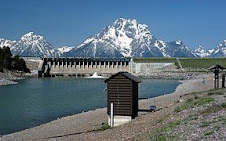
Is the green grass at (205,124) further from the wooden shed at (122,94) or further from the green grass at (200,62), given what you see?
the green grass at (200,62)

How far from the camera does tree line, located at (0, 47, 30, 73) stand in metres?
118

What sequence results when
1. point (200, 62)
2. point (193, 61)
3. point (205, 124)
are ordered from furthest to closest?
1. point (193, 61)
2. point (200, 62)
3. point (205, 124)

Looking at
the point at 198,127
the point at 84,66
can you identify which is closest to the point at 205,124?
the point at 198,127

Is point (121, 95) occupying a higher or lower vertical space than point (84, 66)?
higher

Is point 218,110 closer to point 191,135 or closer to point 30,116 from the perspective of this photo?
point 191,135

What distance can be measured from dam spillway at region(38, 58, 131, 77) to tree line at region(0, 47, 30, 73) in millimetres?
12234

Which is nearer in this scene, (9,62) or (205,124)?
(205,124)

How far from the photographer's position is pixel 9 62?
121750 millimetres

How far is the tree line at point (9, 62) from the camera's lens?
11834cm

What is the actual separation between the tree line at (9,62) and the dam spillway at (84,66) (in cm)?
1223

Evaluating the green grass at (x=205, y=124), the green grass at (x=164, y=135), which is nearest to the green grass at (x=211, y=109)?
the green grass at (x=164, y=135)

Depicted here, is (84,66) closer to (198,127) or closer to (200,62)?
(200,62)

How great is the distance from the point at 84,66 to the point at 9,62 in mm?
31471

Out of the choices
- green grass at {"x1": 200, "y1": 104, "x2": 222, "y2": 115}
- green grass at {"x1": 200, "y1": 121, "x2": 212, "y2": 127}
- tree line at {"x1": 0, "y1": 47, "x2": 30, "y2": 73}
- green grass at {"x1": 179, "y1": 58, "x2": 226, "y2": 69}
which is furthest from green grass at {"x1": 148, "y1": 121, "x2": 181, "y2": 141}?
green grass at {"x1": 179, "y1": 58, "x2": 226, "y2": 69}
